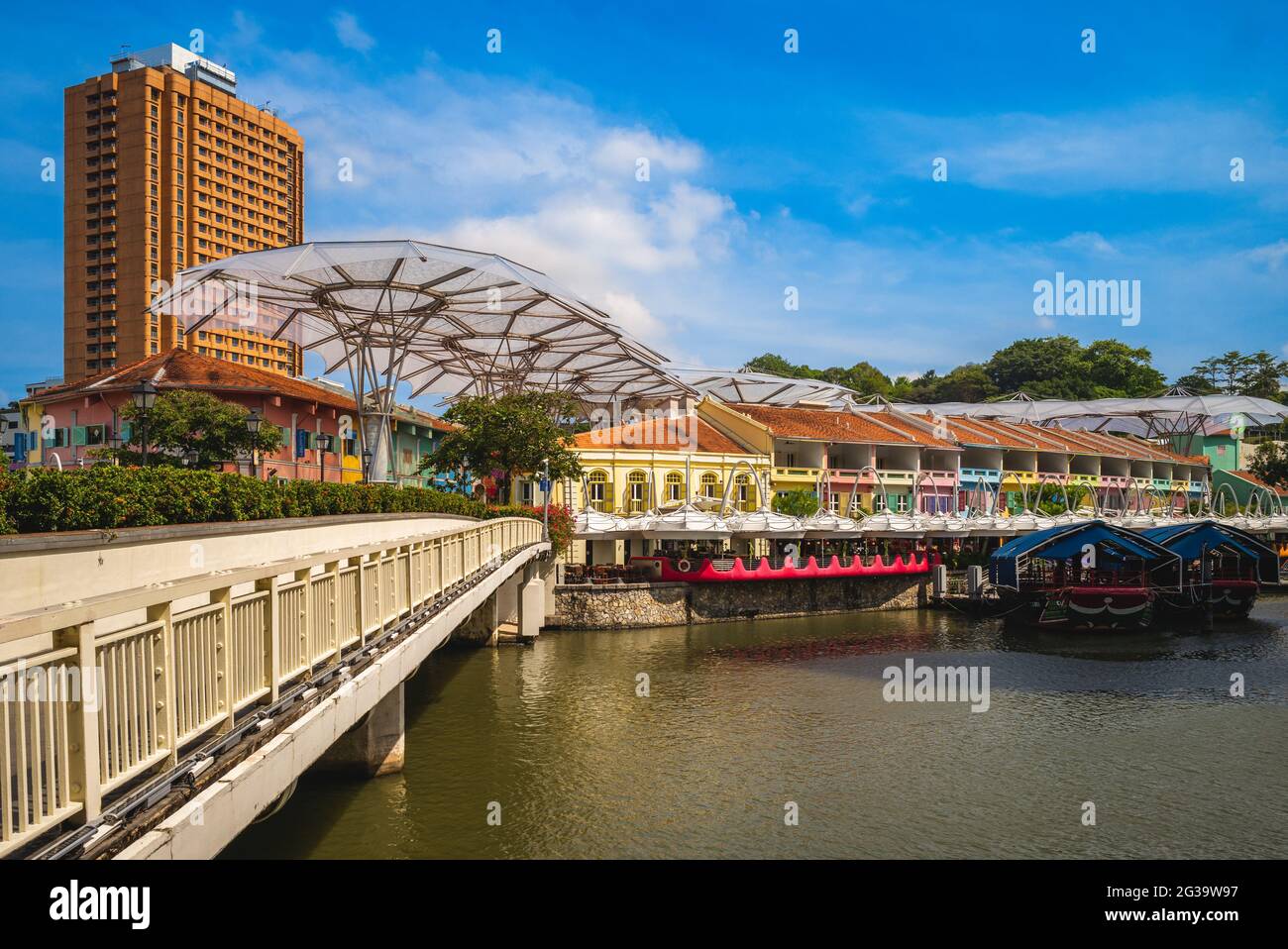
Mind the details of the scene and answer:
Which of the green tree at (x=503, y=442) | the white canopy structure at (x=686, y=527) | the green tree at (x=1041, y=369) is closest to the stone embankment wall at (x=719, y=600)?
the white canopy structure at (x=686, y=527)

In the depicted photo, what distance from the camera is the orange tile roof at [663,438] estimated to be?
181 ft

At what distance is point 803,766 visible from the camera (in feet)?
66.3

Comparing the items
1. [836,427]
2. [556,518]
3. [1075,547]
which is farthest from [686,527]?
[836,427]

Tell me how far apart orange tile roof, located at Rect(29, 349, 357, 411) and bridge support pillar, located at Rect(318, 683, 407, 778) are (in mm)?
24628

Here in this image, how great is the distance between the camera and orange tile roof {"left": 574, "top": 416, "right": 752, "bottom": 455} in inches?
2166

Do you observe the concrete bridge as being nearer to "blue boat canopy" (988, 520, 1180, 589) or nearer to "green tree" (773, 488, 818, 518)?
"blue boat canopy" (988, 520, 1180, 589)

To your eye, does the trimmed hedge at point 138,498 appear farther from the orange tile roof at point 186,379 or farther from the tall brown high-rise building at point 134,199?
the tall brown high-rise building at point 134,199

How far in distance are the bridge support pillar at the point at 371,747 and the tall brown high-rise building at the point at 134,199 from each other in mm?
91922

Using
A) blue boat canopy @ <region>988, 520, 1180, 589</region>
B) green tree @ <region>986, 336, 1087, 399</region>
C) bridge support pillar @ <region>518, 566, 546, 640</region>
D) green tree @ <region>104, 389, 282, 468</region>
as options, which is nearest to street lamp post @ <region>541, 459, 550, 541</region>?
bridge support pillar @ <region>518, 566, 546, 640</region>

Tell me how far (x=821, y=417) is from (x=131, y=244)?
7603 cm

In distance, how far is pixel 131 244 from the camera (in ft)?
336

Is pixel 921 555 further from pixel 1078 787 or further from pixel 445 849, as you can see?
pixel 445 849

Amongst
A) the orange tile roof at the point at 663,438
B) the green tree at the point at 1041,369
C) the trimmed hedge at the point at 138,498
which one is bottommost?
the trimmed hedge at the point at 138,498
